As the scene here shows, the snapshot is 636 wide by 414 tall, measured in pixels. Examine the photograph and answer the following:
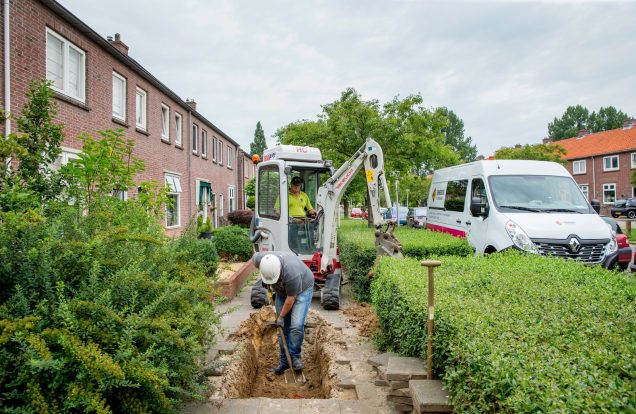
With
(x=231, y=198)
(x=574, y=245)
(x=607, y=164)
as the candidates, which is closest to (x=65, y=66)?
(x=574, y=245)

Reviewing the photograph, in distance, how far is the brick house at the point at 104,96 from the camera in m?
8.42

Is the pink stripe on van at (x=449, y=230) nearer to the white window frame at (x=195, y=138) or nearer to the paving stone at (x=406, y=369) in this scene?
the paving stone at (x=406, y=369)

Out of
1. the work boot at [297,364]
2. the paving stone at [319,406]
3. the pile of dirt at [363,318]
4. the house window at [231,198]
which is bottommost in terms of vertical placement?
the work boot at [297,364]

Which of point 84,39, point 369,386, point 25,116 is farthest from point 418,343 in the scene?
point 84,39

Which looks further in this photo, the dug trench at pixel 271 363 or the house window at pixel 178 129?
the house window at pixel 178 129

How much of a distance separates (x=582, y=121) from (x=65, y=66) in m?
87.9

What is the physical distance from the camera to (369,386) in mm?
4605

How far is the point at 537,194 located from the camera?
29.8 feet

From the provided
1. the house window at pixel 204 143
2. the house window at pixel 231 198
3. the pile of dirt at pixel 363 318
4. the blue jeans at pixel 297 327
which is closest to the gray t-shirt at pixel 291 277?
the blue jeans at pixel 297 327

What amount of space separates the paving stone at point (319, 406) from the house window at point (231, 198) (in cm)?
2588

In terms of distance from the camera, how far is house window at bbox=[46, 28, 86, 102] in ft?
31.4

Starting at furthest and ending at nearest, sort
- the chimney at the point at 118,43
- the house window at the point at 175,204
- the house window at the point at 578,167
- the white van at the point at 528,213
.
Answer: the house window at the point at 578,167, the house window at the point at 175,204, the chimney at the point at 118,43, the white van at the point at 528,213

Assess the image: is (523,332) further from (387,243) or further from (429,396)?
(387,243)

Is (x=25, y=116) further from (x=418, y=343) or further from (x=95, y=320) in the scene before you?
(x=418, y=343)
